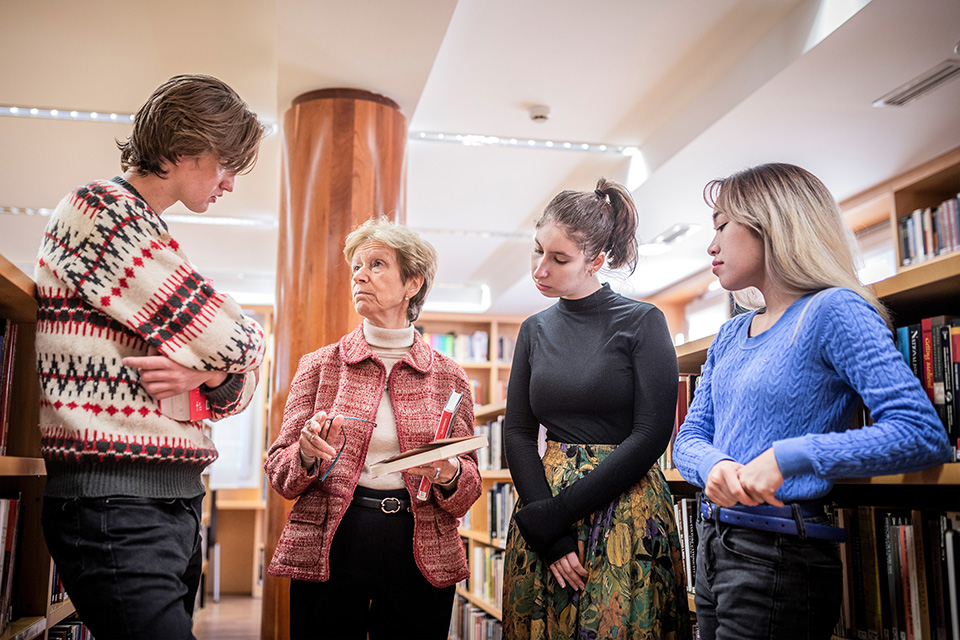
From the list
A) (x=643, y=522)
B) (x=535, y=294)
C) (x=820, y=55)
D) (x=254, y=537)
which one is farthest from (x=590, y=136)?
(x=254, y=537)

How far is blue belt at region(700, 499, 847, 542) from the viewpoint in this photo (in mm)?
1199

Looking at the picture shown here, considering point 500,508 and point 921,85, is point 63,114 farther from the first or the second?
point 921,85

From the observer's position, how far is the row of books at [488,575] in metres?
4.02

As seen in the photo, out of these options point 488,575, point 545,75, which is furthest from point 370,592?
point 545,75

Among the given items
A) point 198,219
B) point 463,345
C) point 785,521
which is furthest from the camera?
point 463,345

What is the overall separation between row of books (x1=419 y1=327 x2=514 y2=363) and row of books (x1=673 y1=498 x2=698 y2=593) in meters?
6.34

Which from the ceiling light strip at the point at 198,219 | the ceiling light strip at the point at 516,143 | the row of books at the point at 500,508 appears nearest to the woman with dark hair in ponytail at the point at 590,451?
the row of books at the point at 500,508

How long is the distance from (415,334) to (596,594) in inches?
29.4

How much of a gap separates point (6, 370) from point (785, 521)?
1474 millimetres

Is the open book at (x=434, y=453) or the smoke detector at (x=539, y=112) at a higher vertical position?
the smoke detector at (x=539, y=112)

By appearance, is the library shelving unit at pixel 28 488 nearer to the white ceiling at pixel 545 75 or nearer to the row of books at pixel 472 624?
the white ceiling at pixel 545 75

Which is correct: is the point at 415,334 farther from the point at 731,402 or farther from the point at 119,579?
the point at 119,579

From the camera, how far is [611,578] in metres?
1.52

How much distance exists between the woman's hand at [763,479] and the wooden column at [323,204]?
216 cm
